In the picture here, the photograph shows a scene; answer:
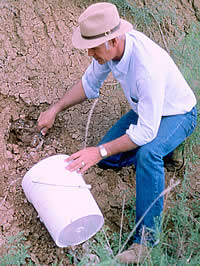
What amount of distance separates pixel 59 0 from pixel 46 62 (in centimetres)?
67

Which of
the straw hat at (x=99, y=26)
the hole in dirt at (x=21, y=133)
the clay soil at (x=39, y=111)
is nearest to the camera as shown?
the straw hat at (x=99, y=26)

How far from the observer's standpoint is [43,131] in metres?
2.56

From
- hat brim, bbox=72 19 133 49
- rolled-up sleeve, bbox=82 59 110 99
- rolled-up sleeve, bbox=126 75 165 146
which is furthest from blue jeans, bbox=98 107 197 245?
hat brim, bbox=72 19 133 49

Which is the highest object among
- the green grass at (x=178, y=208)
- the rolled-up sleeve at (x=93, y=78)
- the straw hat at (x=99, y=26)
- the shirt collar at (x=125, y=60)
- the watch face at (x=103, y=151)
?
the straw hat at (x=99, y=26)

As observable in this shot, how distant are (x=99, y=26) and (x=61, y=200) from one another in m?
0.93

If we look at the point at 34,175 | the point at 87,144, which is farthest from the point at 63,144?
the point at 34,175

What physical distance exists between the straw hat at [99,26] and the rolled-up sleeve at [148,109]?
11.9 inches

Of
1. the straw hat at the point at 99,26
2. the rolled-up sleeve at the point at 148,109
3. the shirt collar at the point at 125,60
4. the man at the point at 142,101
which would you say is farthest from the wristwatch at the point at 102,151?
the straw hat at the point at 99,26

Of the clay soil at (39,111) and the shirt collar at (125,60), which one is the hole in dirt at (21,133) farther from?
the shirt collar at (125,60)

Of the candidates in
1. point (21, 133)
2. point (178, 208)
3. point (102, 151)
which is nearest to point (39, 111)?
point (21, 133)

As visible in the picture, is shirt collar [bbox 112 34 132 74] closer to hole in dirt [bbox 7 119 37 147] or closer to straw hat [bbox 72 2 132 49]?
straw hat [bbox 72 2 132 49]

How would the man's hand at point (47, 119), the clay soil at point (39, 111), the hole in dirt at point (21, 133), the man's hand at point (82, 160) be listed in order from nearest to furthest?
the man's hand at point (82, 160)
the clay soil at point (39, 111)
the man's hand at point (47, 119)
the hole in dirt at point (21, 133)

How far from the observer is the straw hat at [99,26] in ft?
6.17

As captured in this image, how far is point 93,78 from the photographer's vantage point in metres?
2.45
